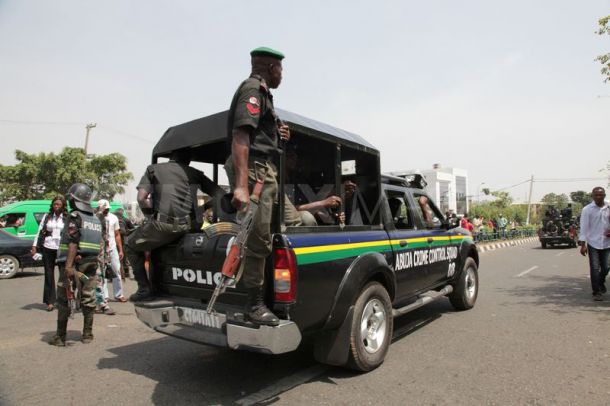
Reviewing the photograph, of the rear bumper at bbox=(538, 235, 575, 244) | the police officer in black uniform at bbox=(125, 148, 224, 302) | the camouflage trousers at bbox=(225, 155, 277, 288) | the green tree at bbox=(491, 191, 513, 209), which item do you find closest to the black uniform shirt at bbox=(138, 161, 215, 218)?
the police officer in black uniform at bbox=(125, 148, 224, 302)

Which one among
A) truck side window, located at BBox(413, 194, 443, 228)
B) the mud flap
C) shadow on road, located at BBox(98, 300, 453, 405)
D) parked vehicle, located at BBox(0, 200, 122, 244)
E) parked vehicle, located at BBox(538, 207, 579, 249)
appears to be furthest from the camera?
parked vehicle, located at BBox(538, 207, 579, 249)

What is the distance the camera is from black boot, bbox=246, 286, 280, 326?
284cm

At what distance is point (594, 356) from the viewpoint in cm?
414

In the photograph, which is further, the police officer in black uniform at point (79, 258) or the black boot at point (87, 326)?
the black boot at point (87, 326)

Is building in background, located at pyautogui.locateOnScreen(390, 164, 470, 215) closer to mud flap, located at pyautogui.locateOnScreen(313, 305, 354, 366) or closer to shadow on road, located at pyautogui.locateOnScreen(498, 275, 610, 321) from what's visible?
shadow on road, located at pyautogui.locateOnScreen(498, 275, 610, 321)

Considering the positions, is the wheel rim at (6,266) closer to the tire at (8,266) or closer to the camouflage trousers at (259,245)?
the tire at (8,266)

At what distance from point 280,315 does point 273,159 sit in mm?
1187

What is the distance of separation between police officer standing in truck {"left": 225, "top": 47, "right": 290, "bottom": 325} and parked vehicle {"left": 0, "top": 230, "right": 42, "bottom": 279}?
11.3 metres

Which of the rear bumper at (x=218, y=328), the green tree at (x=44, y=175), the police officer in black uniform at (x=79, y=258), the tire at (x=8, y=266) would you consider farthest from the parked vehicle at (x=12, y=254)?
the green tree at (x=44, y=175)

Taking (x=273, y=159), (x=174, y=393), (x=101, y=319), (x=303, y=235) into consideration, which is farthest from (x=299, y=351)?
(x=101, y=319)

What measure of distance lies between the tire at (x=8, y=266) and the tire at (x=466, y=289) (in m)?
11.6

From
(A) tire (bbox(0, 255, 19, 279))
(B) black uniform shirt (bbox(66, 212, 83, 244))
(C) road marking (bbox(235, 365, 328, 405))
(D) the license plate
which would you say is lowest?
(C) road marking (bbox(235, 365, 328, 405))

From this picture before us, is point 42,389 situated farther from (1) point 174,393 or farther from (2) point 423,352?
(2) point 423,352

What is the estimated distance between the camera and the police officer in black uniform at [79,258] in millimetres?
4715
